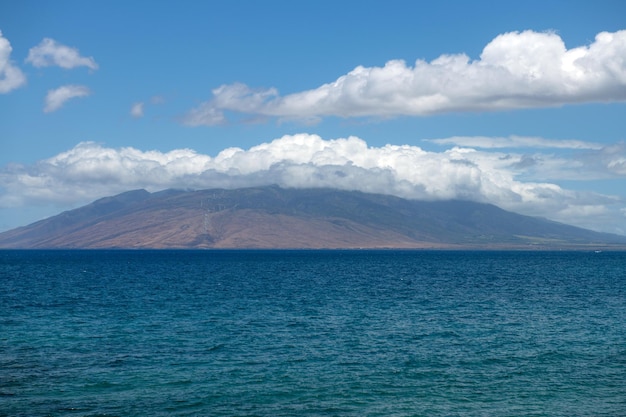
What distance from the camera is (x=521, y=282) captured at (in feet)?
441

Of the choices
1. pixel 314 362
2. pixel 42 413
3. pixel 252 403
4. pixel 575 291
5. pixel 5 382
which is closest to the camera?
pixel 42 413

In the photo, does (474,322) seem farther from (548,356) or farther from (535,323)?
(548,356)

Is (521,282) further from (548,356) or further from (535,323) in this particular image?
(548,356)

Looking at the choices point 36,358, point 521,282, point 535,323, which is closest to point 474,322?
point 535,323

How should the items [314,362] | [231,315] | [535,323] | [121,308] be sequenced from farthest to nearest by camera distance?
[121,308], [231,315], [535,323], [314,362]

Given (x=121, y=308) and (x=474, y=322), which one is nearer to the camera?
(x=474, y=322)

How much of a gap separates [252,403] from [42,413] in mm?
11515

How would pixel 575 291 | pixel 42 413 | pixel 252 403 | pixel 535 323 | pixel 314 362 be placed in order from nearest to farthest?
pixel 42 413 < pixel 252 403 < pixel 314 362 < pixel 535 323 < pixel 575 291

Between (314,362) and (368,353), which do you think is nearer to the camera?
(314,362)

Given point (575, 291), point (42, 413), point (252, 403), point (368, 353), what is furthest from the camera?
point (575, 291)

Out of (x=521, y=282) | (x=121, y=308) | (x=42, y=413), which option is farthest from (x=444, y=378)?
(x=521, y=282)

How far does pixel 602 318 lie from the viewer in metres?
73.6

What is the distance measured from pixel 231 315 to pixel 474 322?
1050 inches

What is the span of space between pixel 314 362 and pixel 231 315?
27.9 meters
